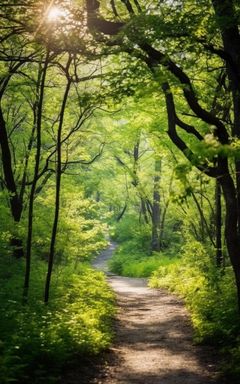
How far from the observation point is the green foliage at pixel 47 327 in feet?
21.0

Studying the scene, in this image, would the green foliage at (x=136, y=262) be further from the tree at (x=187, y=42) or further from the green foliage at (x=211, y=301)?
the tree at (x=187, y=42)

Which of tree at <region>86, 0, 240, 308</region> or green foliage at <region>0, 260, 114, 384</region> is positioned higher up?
tree at <region>86, 0, 240, 308</region>

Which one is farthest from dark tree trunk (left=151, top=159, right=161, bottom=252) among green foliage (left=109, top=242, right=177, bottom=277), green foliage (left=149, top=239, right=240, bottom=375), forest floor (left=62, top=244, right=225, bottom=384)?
forest floor (left=62, top=244, right=225, bottom=384)

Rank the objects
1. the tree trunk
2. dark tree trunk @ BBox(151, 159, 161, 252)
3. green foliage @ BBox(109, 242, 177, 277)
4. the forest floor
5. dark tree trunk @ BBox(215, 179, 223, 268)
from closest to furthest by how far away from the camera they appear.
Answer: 1. the forest floor
2. the tree trunk
3. dark tree trunk @ BBox(215, 179, 223, 268)
4. green foliage @ BBox(109, 242, 177, 277)
5. dark tree trunk @ BBox(151, 159, 161, 252)

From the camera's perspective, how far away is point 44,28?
861cm

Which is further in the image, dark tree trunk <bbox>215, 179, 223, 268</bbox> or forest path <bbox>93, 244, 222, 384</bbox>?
dark tree trunk <bbox>215, 179, 223, 268</bbox>

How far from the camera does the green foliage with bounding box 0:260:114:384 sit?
6.40m

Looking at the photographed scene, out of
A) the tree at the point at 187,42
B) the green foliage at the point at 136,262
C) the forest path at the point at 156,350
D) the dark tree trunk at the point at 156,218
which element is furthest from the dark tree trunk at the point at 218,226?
the dark tree trunk at the point at 156,218

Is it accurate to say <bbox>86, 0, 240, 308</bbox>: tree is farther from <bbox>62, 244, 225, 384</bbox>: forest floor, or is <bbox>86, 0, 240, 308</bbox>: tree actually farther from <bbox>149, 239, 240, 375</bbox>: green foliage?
<bbox>62, 244, 225, 384</bbox>: forest floor

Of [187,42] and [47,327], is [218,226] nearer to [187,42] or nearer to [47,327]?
[187,42]

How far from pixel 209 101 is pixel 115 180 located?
107ft

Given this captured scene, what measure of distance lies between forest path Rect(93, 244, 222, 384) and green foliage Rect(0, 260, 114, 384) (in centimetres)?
49

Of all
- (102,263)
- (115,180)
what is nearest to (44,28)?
(102,263)

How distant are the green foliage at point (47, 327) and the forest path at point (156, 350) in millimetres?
492
